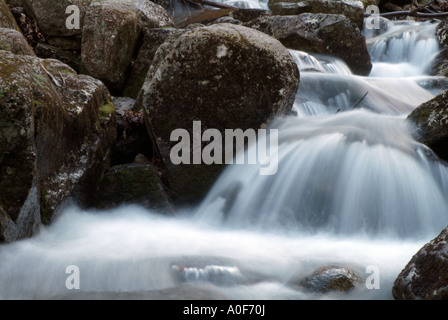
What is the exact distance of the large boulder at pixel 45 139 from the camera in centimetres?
293

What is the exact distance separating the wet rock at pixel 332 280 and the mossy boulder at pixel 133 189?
183 centimetres

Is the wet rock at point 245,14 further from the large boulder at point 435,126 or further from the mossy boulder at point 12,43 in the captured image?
the large boulder at point 435,126

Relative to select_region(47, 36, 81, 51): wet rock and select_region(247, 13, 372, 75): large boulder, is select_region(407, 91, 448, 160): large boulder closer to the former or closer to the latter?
select_region(247, 13, 372, 75): large boulder

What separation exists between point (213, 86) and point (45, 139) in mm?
1706

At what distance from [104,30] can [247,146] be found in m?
2.80

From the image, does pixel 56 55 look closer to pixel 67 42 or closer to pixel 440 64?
pixel 67 42

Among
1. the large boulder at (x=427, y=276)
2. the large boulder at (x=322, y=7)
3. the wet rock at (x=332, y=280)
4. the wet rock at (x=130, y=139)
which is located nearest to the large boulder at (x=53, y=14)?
the wet rock at (x=130, y=139)

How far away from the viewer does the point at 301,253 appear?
3316mm

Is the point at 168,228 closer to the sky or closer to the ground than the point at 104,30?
closer to the ground

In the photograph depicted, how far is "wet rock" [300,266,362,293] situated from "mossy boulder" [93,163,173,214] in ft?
6.01

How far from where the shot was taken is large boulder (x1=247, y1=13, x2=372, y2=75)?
25.3ft

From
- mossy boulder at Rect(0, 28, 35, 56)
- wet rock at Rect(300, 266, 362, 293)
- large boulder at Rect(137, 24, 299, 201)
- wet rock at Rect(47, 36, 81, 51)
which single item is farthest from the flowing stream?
wet rock at Rect(47, 36, 81, 51)

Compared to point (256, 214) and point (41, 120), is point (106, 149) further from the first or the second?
point (256, 214)
